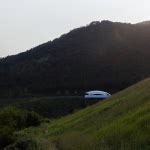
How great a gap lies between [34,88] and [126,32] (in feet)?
116

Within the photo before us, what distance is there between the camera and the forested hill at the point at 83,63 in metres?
94.7

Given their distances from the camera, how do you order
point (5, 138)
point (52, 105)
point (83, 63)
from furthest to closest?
point (83, 63)
point (52, 105)
point (5, 138)

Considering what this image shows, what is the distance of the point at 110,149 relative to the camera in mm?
18484

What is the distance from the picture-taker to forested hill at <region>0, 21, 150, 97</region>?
311ft

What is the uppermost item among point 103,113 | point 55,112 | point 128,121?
point 55,112

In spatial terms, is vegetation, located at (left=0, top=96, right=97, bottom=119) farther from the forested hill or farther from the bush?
the bush

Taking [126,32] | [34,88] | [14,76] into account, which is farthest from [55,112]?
[126,32]

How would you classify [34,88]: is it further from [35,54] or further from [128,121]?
[128,121]

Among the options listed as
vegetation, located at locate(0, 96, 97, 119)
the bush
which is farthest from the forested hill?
the bush

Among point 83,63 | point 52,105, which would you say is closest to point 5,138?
point 52,105

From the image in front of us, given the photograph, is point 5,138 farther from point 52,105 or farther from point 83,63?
point 83,63

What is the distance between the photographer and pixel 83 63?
10981 cm

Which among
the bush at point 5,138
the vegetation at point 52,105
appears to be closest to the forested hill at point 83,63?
the vegetation at point 52,105

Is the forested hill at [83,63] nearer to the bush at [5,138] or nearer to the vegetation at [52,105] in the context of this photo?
the vegetation at [52,105]
